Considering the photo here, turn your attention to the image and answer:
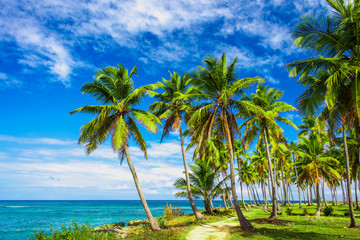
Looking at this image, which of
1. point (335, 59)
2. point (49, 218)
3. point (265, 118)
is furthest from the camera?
point (49, 218)

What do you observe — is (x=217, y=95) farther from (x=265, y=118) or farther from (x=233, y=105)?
(x=265, y=118)

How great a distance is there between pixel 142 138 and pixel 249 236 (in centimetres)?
863

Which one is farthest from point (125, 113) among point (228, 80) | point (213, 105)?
point (228, 80)

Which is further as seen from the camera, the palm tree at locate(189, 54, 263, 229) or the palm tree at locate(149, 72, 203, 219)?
the palm tree at locate(149, 72, 203, 219)

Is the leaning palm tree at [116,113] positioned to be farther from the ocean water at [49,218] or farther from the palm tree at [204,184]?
the ocean water at [49,218]

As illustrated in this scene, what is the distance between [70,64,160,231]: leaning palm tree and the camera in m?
13.7

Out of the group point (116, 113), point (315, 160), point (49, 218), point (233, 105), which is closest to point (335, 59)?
point (233, 105)

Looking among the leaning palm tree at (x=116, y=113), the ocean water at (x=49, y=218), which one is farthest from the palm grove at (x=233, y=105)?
the ocean water at (x=49, y=218)

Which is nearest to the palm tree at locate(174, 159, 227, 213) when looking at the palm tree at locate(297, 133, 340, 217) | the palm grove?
the palm grove

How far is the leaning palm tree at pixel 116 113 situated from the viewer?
13703mm

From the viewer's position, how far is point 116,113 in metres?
14.6

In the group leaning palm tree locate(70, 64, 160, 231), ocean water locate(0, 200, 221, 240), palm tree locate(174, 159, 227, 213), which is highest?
leaning palm tree locate(70, 64, 160, 231)

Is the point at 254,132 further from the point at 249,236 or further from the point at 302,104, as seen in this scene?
the point at 249,236

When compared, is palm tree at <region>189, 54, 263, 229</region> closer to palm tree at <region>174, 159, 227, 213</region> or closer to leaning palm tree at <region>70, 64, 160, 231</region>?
leaning palm tree at <region>70, 64, 160, 231</region>
